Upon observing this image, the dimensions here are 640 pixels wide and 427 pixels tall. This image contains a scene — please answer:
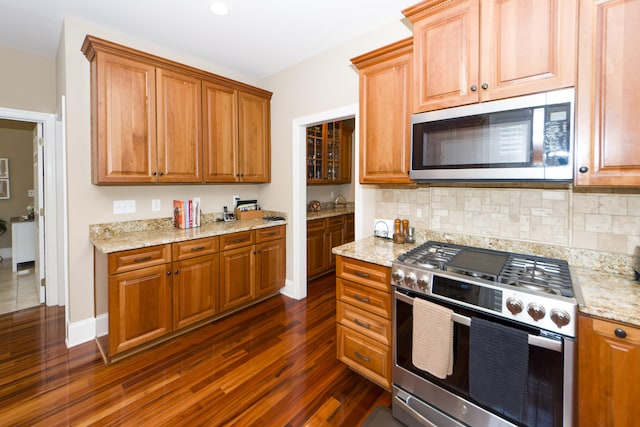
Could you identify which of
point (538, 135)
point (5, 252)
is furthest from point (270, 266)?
point (5, 252)

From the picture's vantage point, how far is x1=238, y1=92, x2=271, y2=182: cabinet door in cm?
330

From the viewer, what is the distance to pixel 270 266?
3348mm

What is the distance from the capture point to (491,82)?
1.60 m

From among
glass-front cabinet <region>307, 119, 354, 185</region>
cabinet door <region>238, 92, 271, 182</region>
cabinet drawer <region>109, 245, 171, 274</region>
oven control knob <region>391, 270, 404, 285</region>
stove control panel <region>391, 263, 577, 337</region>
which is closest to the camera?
stove control panel <region>391, 263, 577, 337</region>

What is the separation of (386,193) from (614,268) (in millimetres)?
1489

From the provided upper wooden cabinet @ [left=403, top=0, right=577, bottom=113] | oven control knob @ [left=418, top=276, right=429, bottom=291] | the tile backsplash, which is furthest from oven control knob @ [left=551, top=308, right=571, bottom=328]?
upper wooden cabinet @ [left=403, top=0, right=577, bottom=113]

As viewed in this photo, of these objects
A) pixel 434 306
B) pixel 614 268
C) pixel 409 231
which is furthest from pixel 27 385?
pixel 614 268

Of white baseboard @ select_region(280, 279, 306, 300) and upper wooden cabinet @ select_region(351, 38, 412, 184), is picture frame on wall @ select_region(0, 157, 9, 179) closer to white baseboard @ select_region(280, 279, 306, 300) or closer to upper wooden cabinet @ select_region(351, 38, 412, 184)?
white baseboard @ select_region(280, 279, 306, 300)

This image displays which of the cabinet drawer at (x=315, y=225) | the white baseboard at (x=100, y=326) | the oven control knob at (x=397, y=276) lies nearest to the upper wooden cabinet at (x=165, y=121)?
the cabinet drawer at (x=315, y=225)

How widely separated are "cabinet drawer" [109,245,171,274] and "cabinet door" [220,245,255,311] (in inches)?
21.6

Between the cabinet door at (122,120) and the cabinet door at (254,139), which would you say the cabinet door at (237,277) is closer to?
the cabinet door at (254,139)

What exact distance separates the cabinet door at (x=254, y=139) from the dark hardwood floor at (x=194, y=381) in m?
1.71

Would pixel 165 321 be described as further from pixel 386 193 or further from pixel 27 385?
pixel 386 193

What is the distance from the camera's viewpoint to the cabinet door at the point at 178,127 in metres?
2.64
